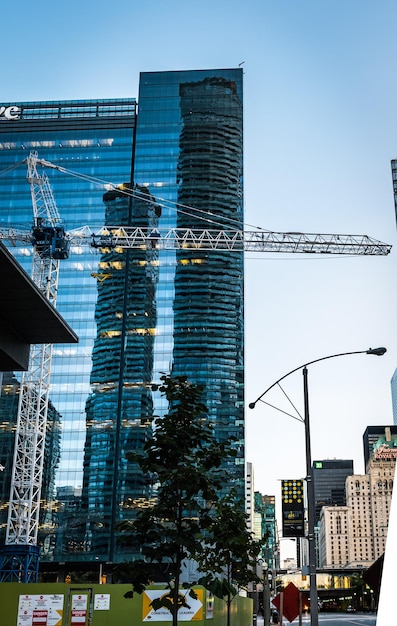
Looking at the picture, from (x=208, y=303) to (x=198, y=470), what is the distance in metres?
146

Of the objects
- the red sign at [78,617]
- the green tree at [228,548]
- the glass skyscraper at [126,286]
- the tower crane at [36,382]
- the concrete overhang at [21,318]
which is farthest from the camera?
the glass skyscraper at [126,286]

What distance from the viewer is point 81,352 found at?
525 ft

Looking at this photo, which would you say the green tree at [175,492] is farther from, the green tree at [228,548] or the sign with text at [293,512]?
the green tree at [228,548]

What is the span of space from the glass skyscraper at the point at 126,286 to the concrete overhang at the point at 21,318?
128 meters

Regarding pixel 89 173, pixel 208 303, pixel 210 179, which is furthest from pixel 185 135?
pixel 208 303

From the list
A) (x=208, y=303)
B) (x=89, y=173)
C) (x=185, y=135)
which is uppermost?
(x=185, y=135)

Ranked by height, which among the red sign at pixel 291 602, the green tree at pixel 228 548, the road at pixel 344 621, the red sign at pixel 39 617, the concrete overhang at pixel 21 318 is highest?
the concrete overhang at pixel 21 318

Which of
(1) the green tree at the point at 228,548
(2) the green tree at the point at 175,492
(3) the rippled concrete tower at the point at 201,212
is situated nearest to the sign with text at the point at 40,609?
(1) the green tree at the point at 228,548

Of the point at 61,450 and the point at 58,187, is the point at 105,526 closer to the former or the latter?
the point at 61,450

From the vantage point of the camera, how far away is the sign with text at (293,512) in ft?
79.7

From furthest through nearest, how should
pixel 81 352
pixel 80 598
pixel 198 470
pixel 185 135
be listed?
pixel 185 135 < pixel 81 352 < pixel 80 598 < pixel 198 470

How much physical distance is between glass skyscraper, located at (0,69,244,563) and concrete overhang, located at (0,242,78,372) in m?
128

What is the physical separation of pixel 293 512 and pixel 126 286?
144 m

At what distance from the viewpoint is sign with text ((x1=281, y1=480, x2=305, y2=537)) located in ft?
79.7
